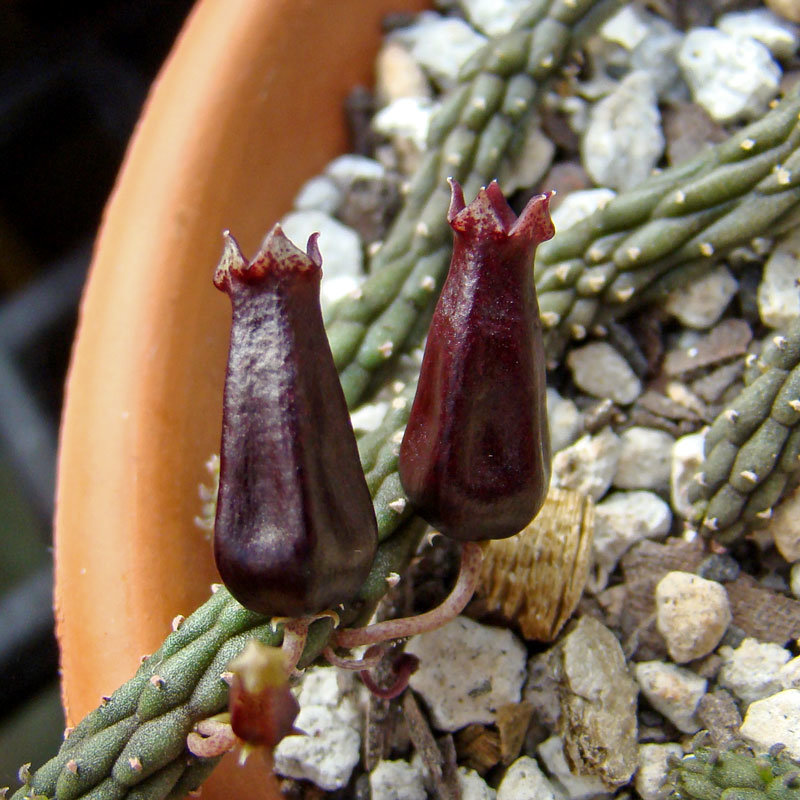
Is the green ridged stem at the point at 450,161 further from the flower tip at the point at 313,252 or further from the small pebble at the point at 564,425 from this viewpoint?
the flower tip at the point at 313,252

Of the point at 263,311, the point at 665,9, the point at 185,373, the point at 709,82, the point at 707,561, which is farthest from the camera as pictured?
the point at 665,9

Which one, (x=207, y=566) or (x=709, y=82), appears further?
(x=709, y=82)

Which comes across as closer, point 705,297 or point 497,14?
point 705,297

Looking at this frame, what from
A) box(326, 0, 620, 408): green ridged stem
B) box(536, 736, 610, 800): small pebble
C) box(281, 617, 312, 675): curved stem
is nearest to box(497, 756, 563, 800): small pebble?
box(536, 736, 610, 800): small pebble

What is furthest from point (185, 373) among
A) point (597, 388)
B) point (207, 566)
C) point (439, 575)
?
point (597, 388)

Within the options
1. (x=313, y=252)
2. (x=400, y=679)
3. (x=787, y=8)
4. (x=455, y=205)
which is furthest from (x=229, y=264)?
(x=787, y=8)

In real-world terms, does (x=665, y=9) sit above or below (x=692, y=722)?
above

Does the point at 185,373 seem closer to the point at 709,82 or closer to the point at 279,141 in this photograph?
the point at 279,141

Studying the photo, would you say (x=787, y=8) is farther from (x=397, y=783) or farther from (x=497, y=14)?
(x=397, y=783)
